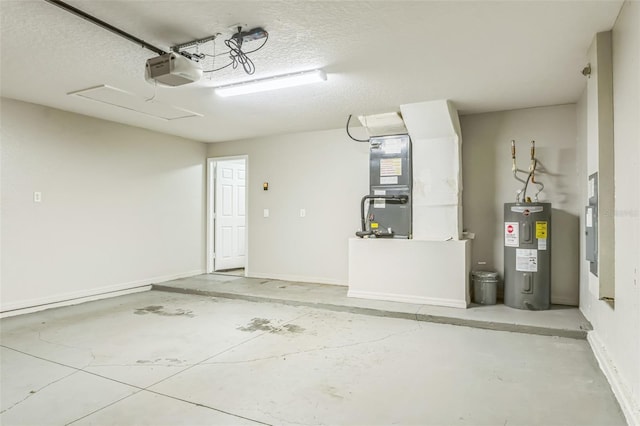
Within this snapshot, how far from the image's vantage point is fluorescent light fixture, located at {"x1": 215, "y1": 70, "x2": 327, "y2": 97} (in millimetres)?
3457

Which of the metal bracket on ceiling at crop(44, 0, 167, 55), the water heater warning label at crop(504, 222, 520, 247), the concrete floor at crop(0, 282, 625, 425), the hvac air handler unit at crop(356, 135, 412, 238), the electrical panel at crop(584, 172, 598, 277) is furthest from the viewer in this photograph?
the hvac air handler unit at crop(356, 135, 412, 238)

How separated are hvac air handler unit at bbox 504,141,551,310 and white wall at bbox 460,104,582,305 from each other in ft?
1.42

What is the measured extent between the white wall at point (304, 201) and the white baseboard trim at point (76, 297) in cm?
164

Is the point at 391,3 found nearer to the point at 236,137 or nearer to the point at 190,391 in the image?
the point at 190,391

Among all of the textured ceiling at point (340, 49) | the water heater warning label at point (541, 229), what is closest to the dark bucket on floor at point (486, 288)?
the water heater warning label at point (541, 229)

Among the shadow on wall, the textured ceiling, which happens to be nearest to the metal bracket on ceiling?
the textured ceiling

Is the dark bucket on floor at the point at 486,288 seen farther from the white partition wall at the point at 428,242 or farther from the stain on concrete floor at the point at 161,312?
the stain on concrete floor at the point at 161,312

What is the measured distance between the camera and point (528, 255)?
4.22m

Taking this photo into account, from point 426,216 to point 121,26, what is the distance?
3686 millimetres

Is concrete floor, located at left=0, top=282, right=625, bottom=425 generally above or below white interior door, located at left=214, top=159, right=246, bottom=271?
below

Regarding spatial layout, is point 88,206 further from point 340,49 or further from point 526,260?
point 526,260

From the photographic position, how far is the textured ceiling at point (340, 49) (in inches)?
95.3

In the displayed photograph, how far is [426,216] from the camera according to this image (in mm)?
4719

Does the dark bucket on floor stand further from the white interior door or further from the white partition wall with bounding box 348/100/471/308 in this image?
the white interior door
